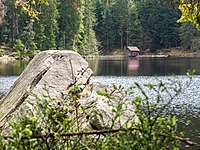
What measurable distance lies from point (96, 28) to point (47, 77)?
263 ft

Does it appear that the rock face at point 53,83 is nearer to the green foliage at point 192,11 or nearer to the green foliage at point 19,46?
the green foliage at point 192,11

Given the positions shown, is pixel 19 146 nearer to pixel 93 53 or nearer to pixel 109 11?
pixel 93 53

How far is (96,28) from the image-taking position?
8850 centimetres

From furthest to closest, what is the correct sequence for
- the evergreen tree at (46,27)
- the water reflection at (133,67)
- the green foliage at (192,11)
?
the evergreen tree at (46,27) → the water reflection at (133,67) → the green foliage at (192,11)

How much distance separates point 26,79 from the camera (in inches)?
389

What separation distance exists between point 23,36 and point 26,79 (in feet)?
189

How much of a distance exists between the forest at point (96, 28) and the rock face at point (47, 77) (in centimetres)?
5155

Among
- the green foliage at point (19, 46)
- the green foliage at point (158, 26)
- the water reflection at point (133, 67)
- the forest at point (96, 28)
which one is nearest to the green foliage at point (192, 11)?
the water reflection at point (133, 67)

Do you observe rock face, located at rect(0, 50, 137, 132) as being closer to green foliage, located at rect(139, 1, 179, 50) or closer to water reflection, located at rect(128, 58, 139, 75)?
water reflection, located at rect(128, 58, 139, 75)

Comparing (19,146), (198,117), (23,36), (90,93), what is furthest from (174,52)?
(19,146)

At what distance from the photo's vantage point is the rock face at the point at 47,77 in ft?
28.7

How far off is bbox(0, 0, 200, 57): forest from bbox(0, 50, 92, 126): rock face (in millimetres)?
51546

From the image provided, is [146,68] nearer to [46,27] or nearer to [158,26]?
[46,27]

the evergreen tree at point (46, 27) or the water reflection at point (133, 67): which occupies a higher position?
the evergreen tree at point (46, 27)
